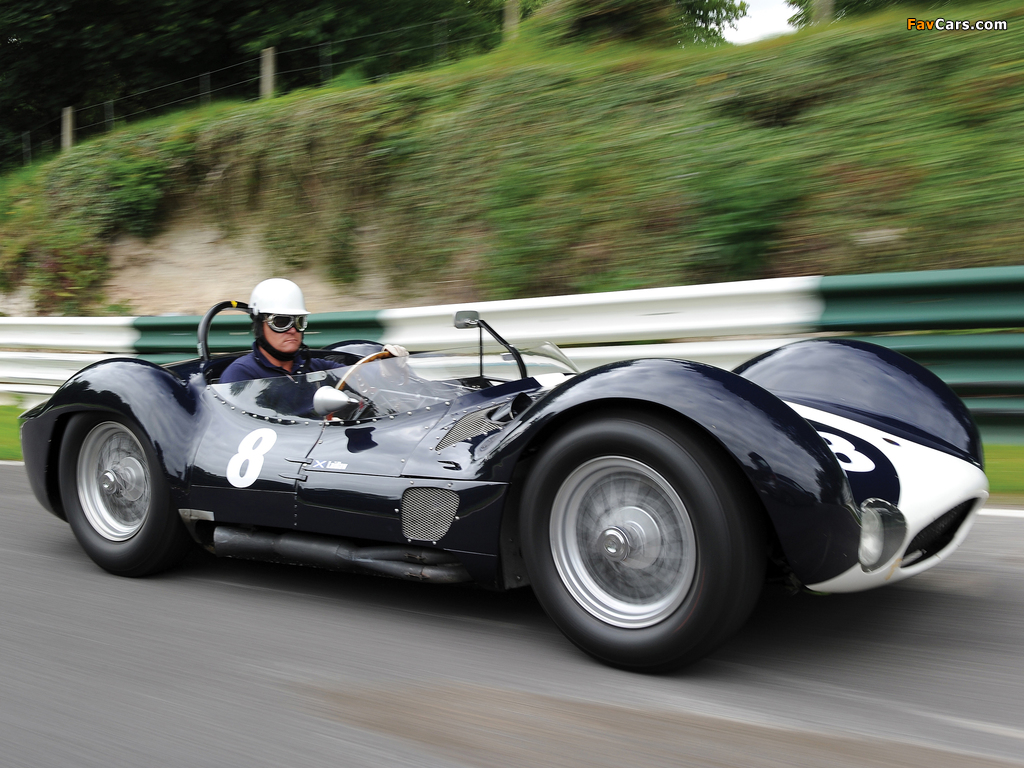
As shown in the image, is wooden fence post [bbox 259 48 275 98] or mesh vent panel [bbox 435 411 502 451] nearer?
mesh vent panel [bbox 435 411 502 451]

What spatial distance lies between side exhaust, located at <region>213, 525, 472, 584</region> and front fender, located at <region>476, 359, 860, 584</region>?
662 mm

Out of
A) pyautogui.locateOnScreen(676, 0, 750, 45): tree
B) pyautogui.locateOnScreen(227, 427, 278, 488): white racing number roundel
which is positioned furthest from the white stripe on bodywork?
pyautogui.locateOnScreen(676, 0, 750, 45): tree

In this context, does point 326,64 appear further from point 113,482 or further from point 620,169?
point 113,482

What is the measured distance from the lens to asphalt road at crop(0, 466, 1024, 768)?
6.78 ft

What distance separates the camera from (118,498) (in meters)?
3.70

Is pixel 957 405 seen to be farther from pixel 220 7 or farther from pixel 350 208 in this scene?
pixel 220 7

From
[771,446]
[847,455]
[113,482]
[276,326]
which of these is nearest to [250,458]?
[113,482]

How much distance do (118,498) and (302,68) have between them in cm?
1199

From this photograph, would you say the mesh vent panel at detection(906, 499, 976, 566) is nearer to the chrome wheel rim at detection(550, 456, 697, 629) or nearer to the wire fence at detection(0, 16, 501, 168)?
the chrome wheel rim at detection(550, 456, 697, 629)

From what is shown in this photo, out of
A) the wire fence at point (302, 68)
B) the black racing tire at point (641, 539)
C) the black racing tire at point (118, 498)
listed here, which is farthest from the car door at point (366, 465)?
the wire fence at point (302, 68)

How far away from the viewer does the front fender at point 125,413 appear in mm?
3432

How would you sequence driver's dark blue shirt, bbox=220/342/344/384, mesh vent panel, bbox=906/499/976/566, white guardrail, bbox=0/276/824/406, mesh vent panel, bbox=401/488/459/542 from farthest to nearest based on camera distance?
white guardrail, bbox=0/276/824/406
driver's dark blue shirt, bbox=220/342/344/384
mesh vent panel, bbox=401/488/459/542
mesh vent panel, bbox=906/499/976/566

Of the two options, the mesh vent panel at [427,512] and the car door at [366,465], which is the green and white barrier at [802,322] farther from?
the mesh vent panel at [427,512]

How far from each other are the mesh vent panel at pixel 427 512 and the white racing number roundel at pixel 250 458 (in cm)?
66
